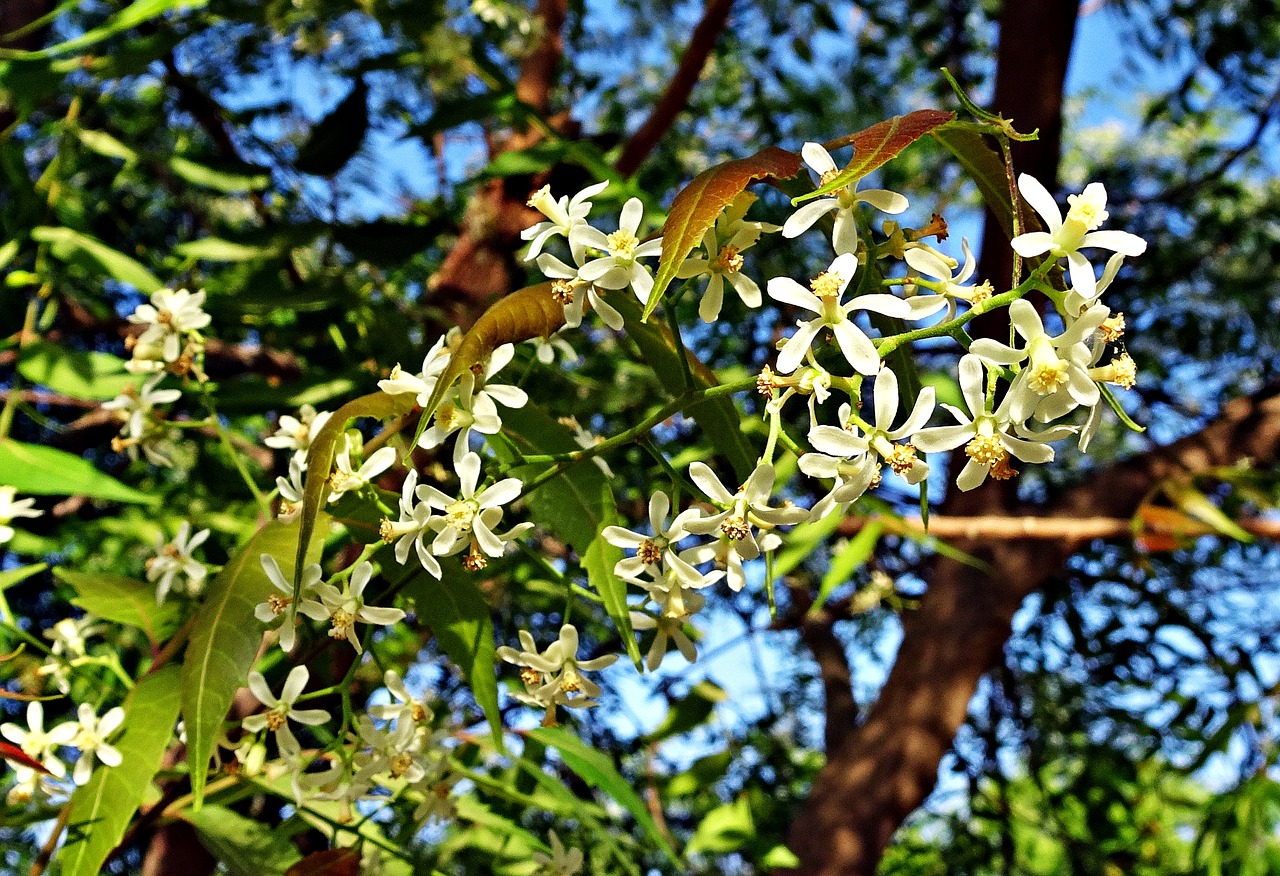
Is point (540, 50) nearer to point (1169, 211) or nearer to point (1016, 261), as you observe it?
point (1016, 261)

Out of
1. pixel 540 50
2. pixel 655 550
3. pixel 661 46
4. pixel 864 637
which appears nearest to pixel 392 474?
pixel 655 550

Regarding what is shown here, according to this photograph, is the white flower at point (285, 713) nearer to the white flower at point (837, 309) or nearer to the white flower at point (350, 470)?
the white flower at point (350, 470)

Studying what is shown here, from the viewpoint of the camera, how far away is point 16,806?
76cm

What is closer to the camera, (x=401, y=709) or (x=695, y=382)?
(x=695, y=382)

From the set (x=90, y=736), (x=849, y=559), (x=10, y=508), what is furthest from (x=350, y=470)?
(x=849, y=559)

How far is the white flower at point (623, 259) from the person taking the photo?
0.51 meters

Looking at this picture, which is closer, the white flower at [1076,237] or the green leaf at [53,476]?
the white flower at [1076,237]

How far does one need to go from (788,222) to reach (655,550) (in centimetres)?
18

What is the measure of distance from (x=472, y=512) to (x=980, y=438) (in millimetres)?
244

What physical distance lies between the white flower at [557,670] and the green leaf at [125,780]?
8.3 inches

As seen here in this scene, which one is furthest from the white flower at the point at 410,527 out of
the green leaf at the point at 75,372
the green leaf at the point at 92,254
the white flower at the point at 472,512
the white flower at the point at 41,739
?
the green leaf at the point at 92,254

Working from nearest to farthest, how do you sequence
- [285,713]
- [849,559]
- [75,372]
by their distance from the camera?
[285,713] → [75,372] → [849,559]

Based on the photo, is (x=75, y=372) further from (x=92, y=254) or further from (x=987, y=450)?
(x=987, y=450)

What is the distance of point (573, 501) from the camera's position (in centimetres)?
59
